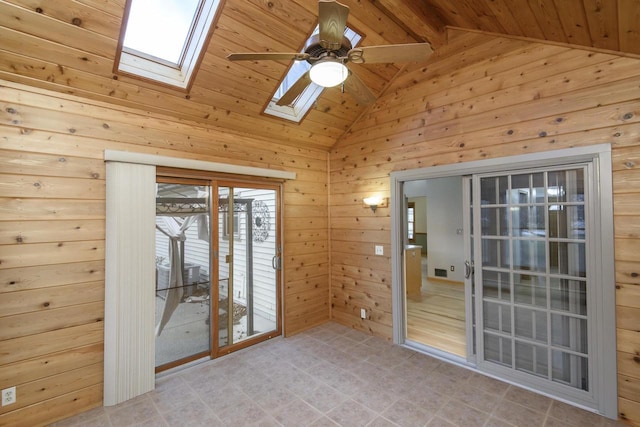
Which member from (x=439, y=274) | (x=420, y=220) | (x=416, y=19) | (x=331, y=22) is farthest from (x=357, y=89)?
(x=420, y=220)

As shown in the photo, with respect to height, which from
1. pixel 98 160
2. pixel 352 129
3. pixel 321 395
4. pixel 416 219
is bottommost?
pixel 321 395

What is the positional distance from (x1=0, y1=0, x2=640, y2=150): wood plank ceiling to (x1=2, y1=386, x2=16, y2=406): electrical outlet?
91.2 inches

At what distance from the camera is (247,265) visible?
3.68 meters

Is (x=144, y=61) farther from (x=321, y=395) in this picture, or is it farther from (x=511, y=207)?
(x=511, y=207)

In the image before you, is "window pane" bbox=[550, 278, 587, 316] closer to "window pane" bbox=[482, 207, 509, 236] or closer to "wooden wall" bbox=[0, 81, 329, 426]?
"window pane" bbox=[482, 207, 509, 236]

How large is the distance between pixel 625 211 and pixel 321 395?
292 centimetres

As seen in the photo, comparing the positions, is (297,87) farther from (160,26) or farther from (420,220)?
(420,220)

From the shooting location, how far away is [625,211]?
2250 mm

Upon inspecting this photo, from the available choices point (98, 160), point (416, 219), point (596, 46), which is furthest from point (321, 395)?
point (416, 219)

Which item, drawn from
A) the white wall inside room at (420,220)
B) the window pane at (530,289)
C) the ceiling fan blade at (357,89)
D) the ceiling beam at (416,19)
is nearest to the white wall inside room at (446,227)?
the white wall inside room at (420,220)

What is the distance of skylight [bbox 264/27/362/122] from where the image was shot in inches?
131

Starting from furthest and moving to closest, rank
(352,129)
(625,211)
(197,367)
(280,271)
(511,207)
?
(352,129) < (280,271) < (197,367) < (511,207) < (625,211)

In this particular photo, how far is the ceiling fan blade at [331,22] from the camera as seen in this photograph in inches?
58.4

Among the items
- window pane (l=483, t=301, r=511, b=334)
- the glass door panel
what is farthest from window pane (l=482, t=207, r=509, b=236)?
the glass door panel
